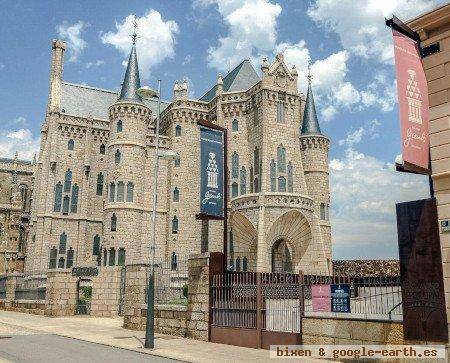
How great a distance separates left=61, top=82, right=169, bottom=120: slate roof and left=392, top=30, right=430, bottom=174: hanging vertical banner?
40.5 meters

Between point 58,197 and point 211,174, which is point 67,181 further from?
point 211,174

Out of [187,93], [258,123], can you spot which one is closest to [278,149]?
[258,123]

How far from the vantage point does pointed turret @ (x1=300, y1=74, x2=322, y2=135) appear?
43.4 m

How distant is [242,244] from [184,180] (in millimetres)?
10148

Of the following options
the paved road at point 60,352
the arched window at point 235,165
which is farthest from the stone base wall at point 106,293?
the arched window at point 235,165

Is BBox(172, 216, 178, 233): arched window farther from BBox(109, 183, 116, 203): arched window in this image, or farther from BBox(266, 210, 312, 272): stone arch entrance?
BBox(266, 210, 312, 272): stone arch entrance

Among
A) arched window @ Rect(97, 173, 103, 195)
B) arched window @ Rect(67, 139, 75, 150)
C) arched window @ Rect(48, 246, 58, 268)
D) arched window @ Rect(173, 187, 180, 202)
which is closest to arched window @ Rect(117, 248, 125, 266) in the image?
arched window @ Rect(173, 187, 180, 202)

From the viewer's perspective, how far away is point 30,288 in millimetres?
27953

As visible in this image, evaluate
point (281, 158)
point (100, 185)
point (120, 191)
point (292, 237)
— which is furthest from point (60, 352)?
point (100, 185)

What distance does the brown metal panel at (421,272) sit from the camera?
34.9 ft

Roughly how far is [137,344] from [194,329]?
2210 millimetres

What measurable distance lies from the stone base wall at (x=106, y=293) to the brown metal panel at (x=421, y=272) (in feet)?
53.5

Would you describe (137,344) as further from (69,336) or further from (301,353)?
(301,353)

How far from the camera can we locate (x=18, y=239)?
189 feet
